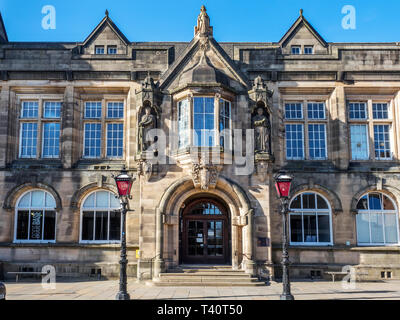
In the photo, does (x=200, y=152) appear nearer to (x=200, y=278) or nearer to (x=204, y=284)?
(x=200, y=278)

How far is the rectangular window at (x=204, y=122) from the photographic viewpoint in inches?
707

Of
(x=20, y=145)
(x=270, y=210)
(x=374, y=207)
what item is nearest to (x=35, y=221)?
(x=20, y=145)

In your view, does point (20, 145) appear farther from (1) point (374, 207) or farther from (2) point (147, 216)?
(1) point (374, 207)

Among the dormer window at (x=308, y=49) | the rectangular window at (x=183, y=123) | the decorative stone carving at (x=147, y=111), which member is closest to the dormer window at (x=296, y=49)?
the dormer window at (x=308, y=49)

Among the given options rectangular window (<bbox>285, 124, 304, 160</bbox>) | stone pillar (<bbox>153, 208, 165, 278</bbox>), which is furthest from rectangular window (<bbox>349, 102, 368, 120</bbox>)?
stone pillar (<bbox>153, 208, 165, 278</bbox>)

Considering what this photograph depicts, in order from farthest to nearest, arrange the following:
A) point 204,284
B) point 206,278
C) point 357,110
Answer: point 357,110
point 206,278
point 204,284

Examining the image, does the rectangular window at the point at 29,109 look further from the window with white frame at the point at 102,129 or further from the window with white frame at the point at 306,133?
the window with white frame at the point at 306,133

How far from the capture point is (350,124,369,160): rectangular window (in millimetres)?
20969

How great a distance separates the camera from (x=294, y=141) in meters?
21.1

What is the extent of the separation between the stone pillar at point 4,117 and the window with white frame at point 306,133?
14589mm

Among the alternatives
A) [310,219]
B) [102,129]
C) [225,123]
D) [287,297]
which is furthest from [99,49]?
[287,297]

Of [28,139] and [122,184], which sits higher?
[28,139]

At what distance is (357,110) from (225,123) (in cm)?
779

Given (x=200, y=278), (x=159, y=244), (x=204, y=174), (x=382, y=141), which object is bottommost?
(x=200, y=278)
